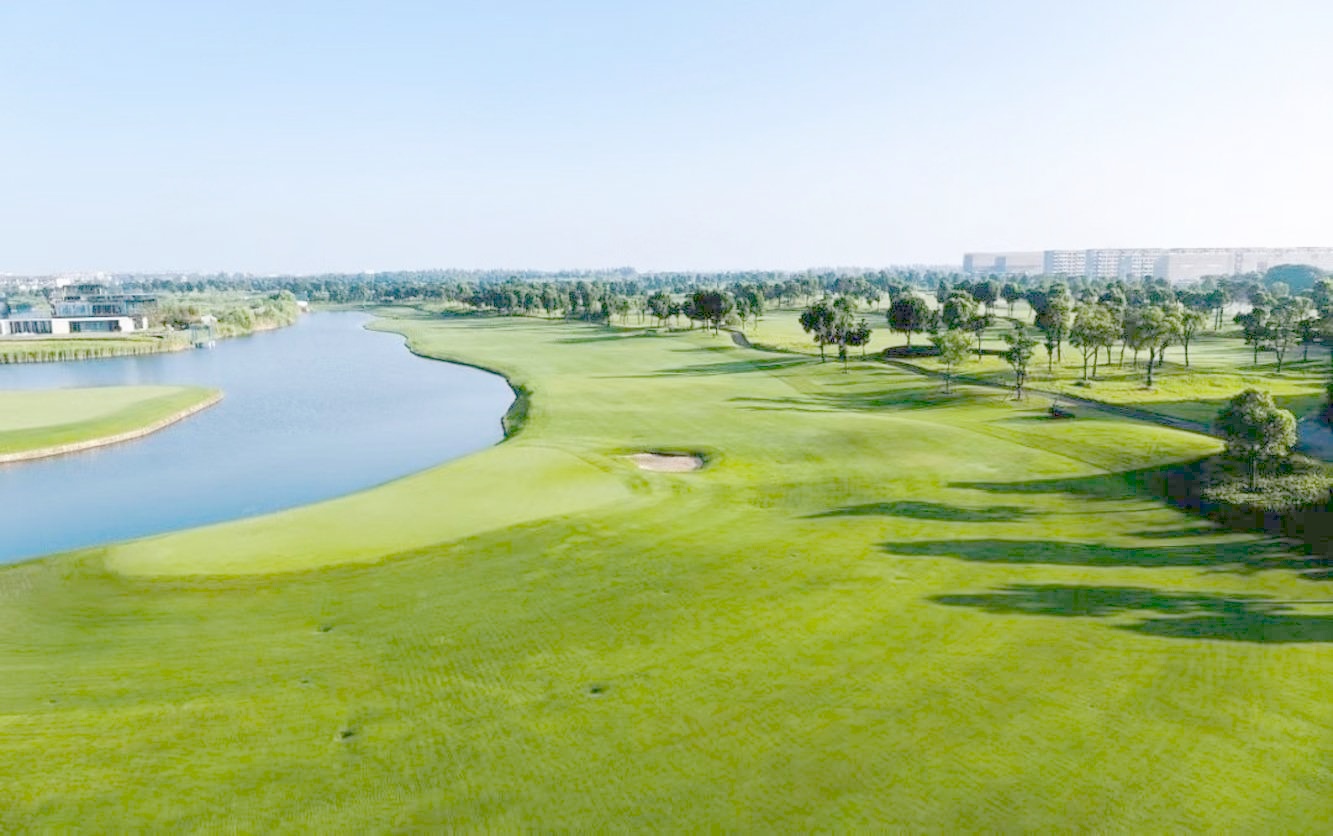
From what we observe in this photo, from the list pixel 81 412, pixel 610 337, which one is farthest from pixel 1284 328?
pixel 81 412

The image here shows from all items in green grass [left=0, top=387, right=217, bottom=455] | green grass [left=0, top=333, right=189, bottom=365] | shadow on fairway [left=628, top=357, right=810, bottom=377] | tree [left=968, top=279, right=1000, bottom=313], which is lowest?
green grass [left=0, top=387, right=217, bottom=455]

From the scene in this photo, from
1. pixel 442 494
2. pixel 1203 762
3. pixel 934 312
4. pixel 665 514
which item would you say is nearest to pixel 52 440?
pixel 442 494

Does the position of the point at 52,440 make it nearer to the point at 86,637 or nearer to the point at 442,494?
the point at 442,494

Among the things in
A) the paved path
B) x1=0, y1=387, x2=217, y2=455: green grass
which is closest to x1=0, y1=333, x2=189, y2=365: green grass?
x1=0, y1=387, x2=217, y2=455: green grass

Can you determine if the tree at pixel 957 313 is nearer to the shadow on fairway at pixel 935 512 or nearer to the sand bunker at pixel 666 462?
the sand bunker at pixel 666 462

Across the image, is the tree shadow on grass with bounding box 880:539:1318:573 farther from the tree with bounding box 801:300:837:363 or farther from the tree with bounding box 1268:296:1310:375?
the tree with bounding box 801:300:837:363
